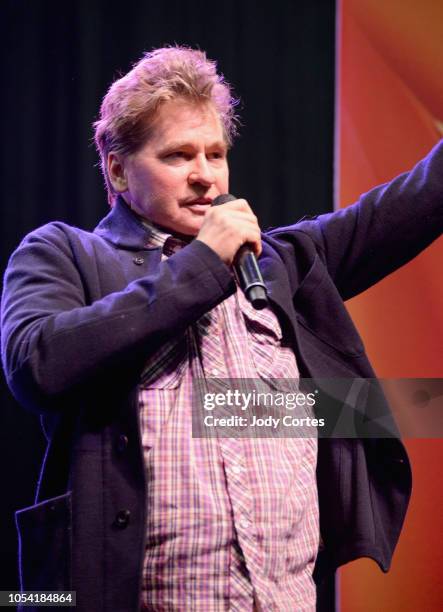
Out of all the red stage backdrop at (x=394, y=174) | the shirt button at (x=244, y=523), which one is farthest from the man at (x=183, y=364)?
the red stage backdrop at (x=394, y=174)

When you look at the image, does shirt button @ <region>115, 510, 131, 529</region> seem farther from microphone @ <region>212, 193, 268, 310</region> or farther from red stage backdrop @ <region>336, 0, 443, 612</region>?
red stage backdrop @ <region>336, 0, 443, 612</region>

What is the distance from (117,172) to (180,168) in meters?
0.20

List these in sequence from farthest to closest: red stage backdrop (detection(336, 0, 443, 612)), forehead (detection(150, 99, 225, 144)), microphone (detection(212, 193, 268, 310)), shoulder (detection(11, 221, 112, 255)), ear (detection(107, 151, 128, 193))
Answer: red stage backdrop (detection(336, 0, 443, 612)) → ear (detection(107, 151, 128, 193)) → forehead (detection(150, 99, 225, 144)) → shoulder (detection(11, 221, 112, 255)) → microphone (detection(212, 193, 268, 310))

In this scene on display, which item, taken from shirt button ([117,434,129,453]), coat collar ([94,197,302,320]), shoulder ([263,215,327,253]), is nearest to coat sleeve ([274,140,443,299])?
shoulder ([263,215,327,253])

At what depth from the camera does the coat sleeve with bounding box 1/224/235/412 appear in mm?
1073

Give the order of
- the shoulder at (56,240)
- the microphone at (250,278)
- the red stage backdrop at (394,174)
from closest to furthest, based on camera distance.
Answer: the microphone at (250,278) < the shoulder at (56,240) < the red stage backdrop at (394,174)

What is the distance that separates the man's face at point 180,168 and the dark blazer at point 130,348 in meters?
0.06

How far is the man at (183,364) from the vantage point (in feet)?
3.57

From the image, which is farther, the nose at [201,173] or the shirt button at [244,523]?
the nose at [201,173]

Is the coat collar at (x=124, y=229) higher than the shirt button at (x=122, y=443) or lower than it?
higher

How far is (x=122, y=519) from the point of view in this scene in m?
1.10

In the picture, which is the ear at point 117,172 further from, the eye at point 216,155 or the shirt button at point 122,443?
the shirt button at point 122,443

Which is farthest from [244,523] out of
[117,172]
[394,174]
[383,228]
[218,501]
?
[394,174]

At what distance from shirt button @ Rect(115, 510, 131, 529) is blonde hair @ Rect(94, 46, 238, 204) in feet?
2.29
